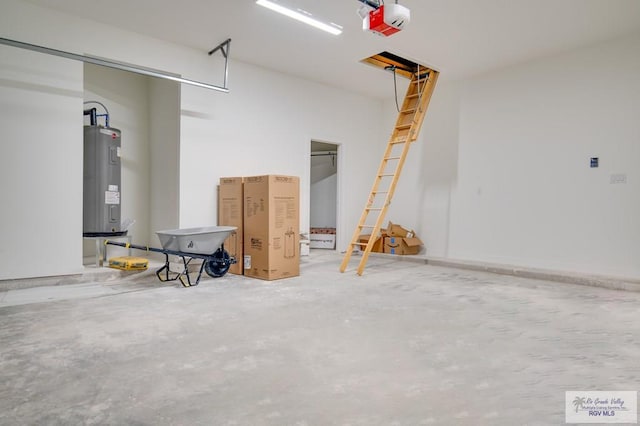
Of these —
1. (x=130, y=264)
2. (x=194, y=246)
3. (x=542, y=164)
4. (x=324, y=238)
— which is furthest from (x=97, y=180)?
(x=542, y=164)

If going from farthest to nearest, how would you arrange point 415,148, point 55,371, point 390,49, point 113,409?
point 415,148 → point 390,49 → point 55,371 → point 113,409

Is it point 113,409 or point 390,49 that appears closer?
point 113,409

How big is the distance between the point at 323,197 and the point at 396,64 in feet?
11.5

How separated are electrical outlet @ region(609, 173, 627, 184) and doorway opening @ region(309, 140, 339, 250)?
444 cm

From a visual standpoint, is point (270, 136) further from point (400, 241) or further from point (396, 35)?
point (400, 241)

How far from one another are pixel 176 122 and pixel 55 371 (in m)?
3.62

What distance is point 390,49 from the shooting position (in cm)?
484

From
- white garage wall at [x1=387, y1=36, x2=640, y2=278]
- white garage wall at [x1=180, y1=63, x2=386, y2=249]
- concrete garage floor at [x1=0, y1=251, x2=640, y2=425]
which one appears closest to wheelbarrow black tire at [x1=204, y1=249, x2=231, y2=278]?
concrete garage floor at [x1=0, y1=251, x2=640, y2=425]

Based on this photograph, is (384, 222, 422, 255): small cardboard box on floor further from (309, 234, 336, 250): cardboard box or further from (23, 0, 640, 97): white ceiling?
(23, 0, 640, 97): white ceiling

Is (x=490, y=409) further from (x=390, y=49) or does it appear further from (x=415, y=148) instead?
(x=415, y=148)

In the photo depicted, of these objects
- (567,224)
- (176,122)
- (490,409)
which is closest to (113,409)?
(490,409)

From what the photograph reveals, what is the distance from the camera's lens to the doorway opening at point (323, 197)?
740 cm

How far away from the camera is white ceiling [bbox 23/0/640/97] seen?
376 cm

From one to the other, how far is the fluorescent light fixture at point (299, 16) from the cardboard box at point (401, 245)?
346 cm
